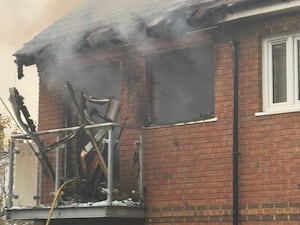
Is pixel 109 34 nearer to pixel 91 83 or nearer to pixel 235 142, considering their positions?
pixel 91 83

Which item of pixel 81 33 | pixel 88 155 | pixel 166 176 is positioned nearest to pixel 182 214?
pixel 166 176

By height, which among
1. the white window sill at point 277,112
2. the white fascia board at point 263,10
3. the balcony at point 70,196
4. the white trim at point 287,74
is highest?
the white fascia board at point 263,10

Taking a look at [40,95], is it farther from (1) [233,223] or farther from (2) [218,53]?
(1) [233,223]

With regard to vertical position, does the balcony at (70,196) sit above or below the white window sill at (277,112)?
below

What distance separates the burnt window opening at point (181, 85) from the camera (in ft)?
39.9

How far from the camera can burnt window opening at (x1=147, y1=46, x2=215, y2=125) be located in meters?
12.2

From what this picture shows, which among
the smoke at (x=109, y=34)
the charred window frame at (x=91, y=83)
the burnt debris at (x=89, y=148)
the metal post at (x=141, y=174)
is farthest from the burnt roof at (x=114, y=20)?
the metal post at (x=141, y=174)

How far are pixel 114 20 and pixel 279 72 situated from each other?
3.05m

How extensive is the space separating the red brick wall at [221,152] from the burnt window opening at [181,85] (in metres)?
0.20

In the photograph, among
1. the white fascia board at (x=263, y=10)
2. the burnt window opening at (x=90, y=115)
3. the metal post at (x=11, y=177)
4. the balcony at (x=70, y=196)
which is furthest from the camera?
the metal post at (x=11, y=177)

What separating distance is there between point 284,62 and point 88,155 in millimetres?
3394

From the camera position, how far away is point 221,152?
10945 millimetres

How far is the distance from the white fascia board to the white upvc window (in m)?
0.47

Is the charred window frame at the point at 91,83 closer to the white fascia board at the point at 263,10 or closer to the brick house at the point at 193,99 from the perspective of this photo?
the brick house at the point at 193,99
